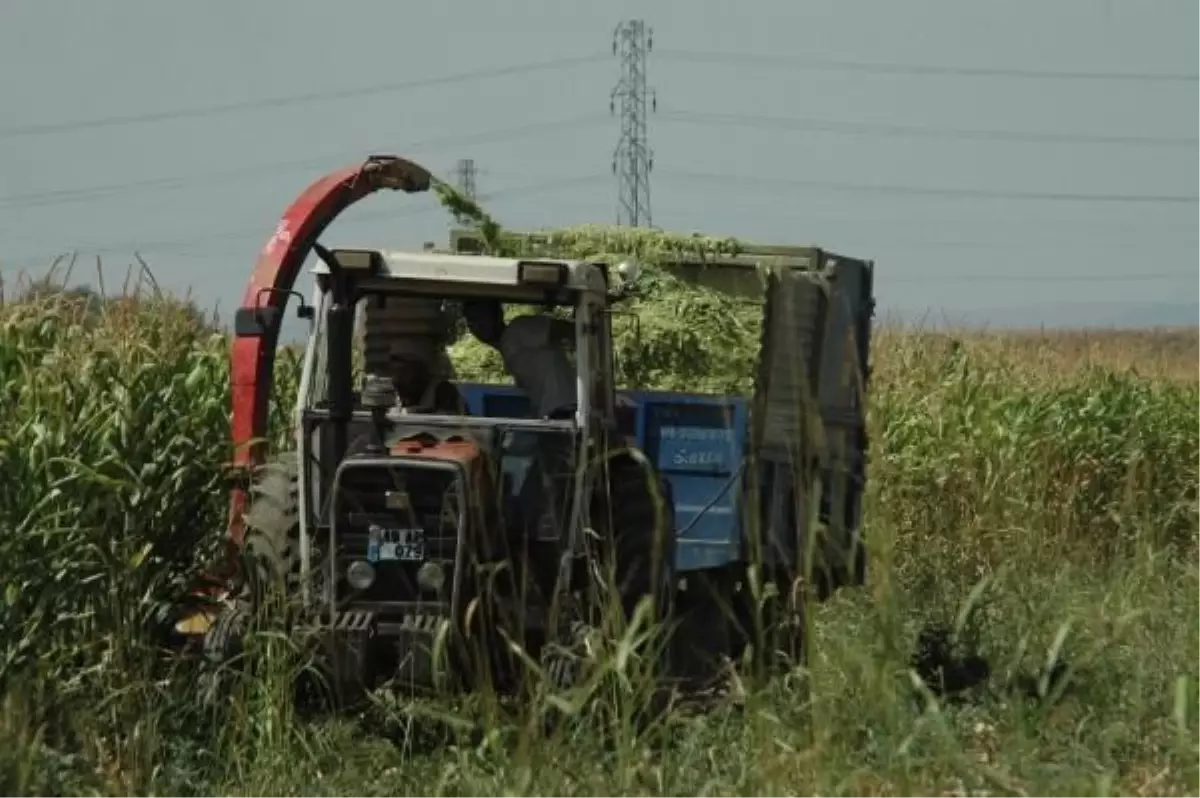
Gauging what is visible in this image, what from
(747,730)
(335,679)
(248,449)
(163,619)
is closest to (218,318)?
(248,449)

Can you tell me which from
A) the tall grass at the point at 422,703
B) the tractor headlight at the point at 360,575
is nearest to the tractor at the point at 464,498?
the tractor headlight at the point at 360,575

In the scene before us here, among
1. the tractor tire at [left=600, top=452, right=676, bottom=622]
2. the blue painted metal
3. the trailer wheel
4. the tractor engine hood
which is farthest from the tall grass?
the blue painted metal

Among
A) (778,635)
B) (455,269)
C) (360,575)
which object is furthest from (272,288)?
(778,635)

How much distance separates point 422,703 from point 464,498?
3.65 feet

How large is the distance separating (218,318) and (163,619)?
3037 mm

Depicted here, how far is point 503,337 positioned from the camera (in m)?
8.98

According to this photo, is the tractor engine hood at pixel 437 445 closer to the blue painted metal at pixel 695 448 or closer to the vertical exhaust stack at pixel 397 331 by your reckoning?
the vertical exhaust stack at pixel 397 331

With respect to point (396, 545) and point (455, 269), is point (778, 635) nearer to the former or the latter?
point (396, 545)

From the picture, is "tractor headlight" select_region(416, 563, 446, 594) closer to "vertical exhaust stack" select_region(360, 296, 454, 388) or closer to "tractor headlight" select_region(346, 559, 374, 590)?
"tractor headlight" select_region(346, 559, 374, 590)

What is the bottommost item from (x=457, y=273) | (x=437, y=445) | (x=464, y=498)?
(x=464, y=498)

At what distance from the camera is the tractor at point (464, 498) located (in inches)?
294

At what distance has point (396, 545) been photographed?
7.64 metres

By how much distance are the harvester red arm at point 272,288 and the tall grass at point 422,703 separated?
0.46 ft

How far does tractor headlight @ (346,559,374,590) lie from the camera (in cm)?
766
